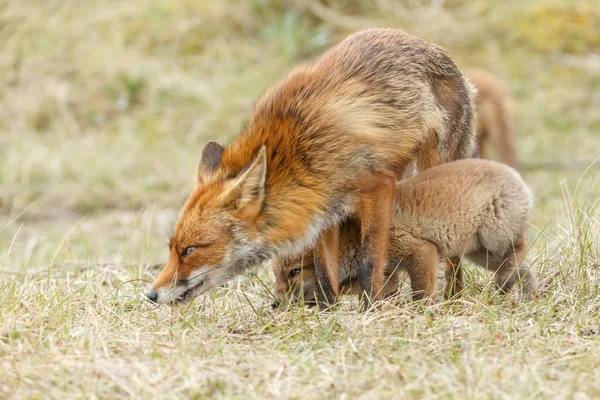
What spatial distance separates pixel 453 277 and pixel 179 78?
9.37 m

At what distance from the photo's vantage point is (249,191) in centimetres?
553

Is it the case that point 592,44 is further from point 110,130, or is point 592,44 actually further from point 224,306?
point 224,306

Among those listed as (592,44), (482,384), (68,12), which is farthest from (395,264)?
(68,12)

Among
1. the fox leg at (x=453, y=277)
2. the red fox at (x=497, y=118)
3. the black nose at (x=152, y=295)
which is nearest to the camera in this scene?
the black nose at (x=152, y=295)

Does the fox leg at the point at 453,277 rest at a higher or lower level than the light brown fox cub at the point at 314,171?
lower

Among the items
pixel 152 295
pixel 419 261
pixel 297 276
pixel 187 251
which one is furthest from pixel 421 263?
pixel 152 295

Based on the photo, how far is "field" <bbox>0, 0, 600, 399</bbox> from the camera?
461 centimetres

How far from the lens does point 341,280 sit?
6.21 m

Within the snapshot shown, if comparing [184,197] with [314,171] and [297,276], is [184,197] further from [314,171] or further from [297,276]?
[314,171]

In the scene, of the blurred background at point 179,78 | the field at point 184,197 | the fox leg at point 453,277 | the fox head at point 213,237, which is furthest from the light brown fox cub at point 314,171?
the blurred background at point 179,78

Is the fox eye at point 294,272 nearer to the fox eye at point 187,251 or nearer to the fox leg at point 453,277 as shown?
the fox eye at point 187,251

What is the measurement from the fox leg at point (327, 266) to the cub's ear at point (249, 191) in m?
0.58

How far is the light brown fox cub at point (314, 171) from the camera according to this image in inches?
218

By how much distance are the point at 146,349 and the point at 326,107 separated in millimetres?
2011
